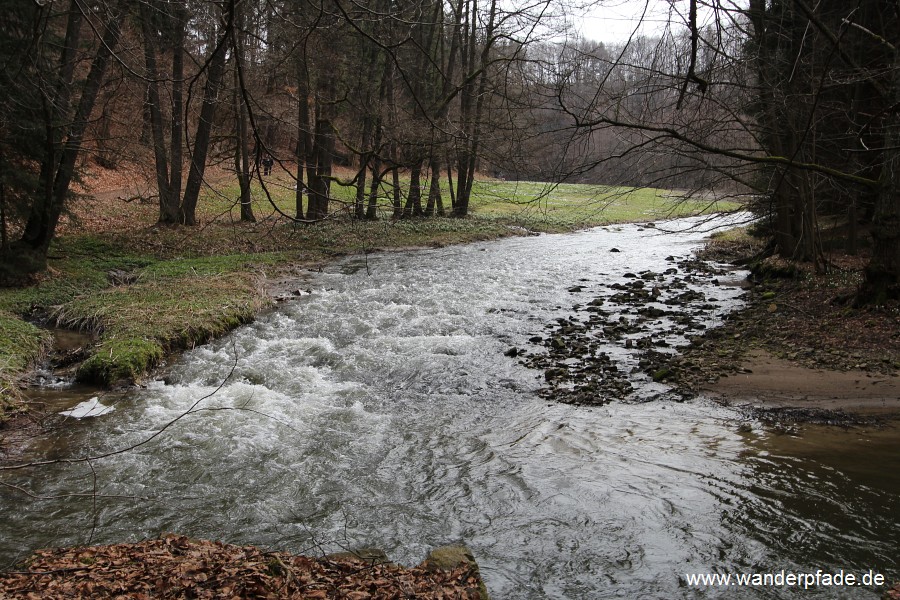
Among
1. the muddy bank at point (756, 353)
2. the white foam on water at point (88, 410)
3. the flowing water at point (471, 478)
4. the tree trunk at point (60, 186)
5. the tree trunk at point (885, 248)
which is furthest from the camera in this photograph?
the tree trunk at point (60, 186)

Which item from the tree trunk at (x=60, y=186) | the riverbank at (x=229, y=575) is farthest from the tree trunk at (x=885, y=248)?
the tree trunk at (x=60, y=186)

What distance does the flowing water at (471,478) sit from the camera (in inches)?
183

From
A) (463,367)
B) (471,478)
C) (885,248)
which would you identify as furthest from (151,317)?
(885,248)

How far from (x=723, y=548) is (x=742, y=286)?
39.4 ft

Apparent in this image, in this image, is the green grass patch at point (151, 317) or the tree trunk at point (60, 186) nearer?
the green grass patch at point (151, 317)

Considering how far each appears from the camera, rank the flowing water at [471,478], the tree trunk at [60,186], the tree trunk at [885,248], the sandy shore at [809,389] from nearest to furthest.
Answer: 1. the flowing water at [471,478]
2. the sandy shore at [809,389]
3. the tree trunk at [885,248]
4. the tree trunk at [60,186]

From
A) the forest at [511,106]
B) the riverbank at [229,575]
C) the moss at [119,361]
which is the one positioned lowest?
the moss at [119,361]

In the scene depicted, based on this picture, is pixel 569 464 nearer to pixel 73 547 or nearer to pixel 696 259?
pixel 73 547

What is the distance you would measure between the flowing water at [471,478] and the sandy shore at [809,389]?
523 millimetres

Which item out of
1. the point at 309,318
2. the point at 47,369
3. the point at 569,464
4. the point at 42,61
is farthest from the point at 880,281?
the point at 42,61

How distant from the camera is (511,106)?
6035mm

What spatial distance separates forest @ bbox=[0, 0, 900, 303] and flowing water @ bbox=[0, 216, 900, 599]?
79.5 inches

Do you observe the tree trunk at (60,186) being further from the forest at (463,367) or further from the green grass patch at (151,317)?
the green grass patch at (151,317)

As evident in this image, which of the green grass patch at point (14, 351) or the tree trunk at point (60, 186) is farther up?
the tree trunk at point (60, 186)
